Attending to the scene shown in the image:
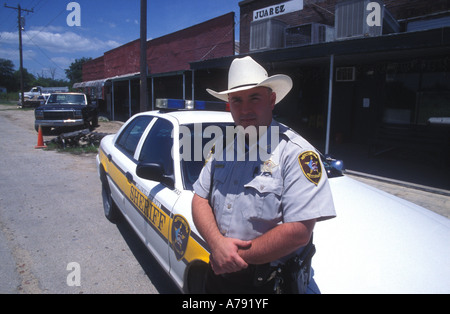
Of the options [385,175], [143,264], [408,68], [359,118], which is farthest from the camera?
[359,118]

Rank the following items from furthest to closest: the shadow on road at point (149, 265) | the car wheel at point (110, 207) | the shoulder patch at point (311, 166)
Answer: the car wheel at point (110, 207)
the shadow on road at point (149, 265)
the shoulder patch at point (311, 166)

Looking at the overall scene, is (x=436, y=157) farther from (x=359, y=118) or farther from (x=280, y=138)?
(x=280, y=138)

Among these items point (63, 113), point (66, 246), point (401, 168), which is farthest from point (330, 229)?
point (63, 113)

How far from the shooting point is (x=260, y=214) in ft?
4.77

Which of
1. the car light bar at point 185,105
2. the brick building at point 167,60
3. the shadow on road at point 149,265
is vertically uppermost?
the brick building at point 167,60

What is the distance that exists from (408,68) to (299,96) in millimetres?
3778

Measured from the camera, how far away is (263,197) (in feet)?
4.76

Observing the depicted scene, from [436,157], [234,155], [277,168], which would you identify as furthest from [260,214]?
[436,157]

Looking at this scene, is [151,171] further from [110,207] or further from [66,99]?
[66,99]

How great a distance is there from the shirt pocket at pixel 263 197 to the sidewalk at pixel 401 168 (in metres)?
5.56

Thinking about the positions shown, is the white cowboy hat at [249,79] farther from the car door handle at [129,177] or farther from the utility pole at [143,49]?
the utility pole at [143,49]

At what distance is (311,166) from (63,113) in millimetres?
13810

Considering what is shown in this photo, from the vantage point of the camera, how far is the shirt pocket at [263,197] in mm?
1437

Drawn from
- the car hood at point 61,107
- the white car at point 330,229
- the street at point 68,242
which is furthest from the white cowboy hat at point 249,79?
the car hood at point 61,107
